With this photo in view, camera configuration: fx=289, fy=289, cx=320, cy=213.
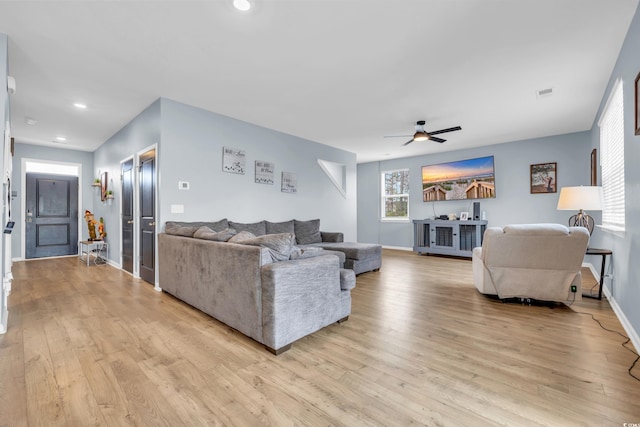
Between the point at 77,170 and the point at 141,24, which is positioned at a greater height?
the point at 141,24

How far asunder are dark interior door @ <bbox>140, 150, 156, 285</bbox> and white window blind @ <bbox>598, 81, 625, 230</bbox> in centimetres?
539

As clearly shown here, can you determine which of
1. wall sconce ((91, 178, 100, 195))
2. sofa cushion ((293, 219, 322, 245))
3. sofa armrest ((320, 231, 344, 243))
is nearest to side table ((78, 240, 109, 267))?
wall sconce ((91, 178, 100, 195))

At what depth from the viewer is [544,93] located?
3.77 metres

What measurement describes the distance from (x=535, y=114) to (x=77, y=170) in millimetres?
9595

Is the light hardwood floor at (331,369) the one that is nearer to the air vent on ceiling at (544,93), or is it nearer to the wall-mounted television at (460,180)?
the air vent on ceiling at (544,93)

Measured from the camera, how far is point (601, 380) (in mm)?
1752

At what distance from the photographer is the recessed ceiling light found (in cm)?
212

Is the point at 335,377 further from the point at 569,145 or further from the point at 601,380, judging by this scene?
the point at 569,145

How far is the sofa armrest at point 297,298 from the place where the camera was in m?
2.05

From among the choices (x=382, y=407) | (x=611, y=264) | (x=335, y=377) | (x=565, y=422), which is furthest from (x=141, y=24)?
(x=611, y=264)

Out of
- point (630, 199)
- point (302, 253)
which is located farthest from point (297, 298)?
point (630, 199)

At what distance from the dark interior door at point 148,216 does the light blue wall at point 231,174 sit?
12.7 inches

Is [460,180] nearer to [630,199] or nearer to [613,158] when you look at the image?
[613,158]

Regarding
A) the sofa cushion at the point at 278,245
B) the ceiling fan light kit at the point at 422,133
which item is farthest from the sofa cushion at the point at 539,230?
the sofa cushion at the point at 278,245
